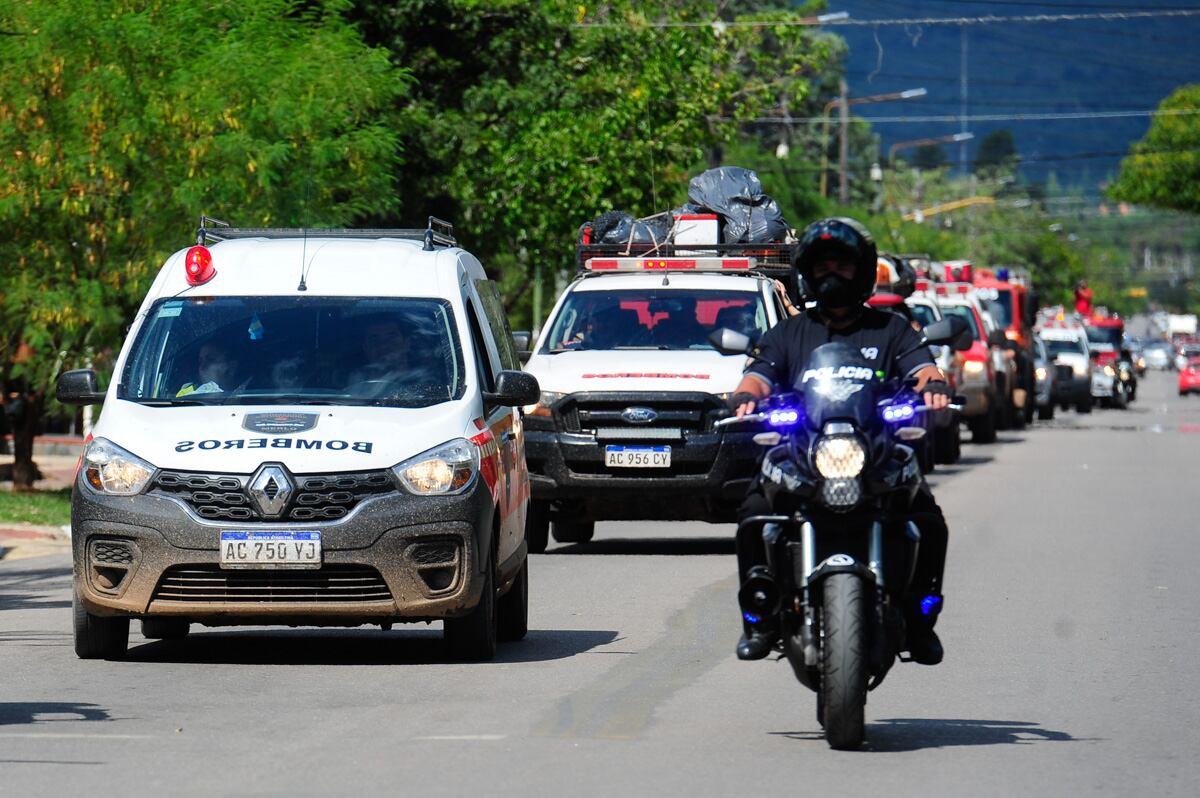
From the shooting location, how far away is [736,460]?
17156 mm

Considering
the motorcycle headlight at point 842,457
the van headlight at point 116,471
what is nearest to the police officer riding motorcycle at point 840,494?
the motorcycle headlight at point 842,457

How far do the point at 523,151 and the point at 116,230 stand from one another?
12676mm

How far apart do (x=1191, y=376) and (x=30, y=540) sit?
7188cm

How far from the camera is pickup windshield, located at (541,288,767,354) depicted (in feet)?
60.6

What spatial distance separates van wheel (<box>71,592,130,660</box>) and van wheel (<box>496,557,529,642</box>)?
73.7 inches

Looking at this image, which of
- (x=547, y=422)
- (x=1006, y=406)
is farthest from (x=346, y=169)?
(x=1006, y=406)

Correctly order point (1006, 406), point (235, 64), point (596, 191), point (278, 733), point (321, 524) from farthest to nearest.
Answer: point (1006, 406)
point (596, 191)
point (235, 64)
point (321, 524)
point (278, 733)

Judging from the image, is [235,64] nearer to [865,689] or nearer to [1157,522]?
[1157,522]

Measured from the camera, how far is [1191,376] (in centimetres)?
8600

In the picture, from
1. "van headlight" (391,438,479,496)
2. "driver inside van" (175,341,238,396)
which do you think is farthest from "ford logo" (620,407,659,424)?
"van headlight" (391,438,479,496)

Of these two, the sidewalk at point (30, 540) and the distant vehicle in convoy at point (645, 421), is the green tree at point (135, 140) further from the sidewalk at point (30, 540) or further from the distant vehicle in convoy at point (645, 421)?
the distant vehicle in convoy at point (645, 421)

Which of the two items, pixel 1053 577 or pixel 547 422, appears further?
pixel 547 422

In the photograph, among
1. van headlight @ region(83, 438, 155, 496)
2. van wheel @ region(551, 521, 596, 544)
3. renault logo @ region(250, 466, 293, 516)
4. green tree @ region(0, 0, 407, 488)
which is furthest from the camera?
green tree @ region(0, 0, 407, 488)

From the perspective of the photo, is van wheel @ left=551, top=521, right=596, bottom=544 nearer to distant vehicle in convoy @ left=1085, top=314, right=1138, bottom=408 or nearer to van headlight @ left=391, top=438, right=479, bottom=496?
van headlight @ left=391, top=438, right=479, bottom=496
